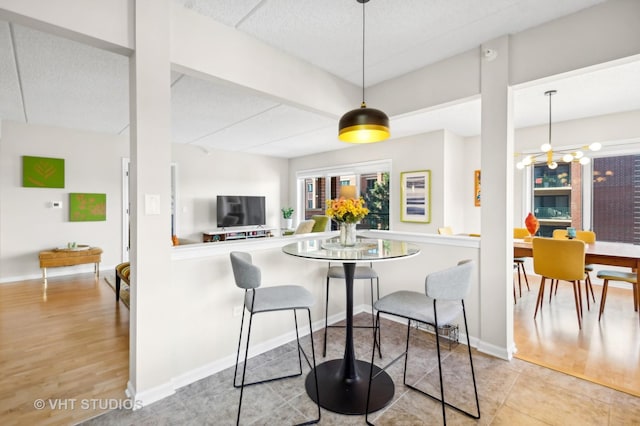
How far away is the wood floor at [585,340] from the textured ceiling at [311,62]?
85.3 inches

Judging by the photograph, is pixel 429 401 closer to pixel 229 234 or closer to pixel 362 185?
pixel 362 185

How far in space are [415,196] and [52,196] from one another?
6220 mm

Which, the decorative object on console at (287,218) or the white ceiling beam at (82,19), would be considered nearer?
the white ceiling beam at (82,19)

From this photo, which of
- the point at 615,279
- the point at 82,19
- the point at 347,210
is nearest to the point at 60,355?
the point at 82,19

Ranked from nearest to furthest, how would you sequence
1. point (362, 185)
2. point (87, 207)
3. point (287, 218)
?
point (87, 207) < point (362, 185) < point (287, 218)

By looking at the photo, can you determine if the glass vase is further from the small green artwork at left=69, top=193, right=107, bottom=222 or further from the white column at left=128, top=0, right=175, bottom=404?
the small green artwork at left=69, top=193, right=107, bottom=222

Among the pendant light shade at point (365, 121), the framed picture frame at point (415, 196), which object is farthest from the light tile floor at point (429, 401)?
the framed picture frame at point (415, 196)

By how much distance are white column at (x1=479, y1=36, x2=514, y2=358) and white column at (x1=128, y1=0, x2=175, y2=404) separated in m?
2.43

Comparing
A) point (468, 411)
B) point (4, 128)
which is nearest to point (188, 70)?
point (468, 411)

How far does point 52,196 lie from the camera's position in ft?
16.4

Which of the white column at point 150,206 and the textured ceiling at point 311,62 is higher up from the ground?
the textured ceiling at point 311,62

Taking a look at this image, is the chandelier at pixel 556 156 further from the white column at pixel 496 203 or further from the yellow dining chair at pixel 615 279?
the white column at pixel 496 203

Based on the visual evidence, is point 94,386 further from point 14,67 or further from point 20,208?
point 20,208

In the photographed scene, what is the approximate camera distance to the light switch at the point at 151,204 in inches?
72.4
